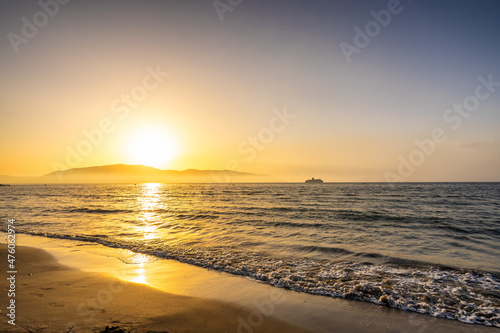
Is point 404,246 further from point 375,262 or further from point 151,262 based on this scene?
point 151,262

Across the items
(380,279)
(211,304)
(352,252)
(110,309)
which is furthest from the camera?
(352,252)

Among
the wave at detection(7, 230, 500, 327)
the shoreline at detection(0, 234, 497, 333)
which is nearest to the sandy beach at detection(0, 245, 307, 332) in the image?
the shoreline at detection(0, 234, 497, 333)

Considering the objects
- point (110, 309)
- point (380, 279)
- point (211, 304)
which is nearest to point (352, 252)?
point (380, 279)

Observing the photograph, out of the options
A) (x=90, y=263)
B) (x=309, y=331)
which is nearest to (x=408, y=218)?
(x=309, y=331)

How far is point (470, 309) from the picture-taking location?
690 cm

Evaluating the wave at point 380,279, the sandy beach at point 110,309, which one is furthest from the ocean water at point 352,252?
the sandy beach at point 110,309

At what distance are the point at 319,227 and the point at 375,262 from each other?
28.3 feet

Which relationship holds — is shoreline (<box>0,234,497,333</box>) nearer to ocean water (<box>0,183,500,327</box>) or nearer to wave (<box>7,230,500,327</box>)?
wave (<box>7,230,500,327</box>)

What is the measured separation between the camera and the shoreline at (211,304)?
5.78 meters

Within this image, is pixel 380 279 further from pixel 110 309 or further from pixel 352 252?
pixel 110 309

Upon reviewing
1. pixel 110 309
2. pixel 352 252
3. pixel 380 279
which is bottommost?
pixel 352 252

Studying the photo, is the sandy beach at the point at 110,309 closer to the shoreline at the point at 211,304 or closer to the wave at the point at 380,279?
the shoreline at the point at 211,304

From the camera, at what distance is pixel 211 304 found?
22.2 ft

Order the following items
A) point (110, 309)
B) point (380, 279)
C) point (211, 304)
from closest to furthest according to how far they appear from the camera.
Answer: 1. point (110, 309)
2. point (211, 304)
3. point (380, 279)
